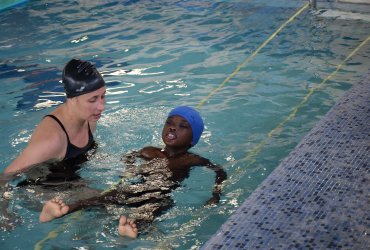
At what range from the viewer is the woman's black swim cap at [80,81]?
14.0 feet

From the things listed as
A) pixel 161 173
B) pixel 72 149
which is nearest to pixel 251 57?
pixel 161 173

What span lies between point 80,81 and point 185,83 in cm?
325

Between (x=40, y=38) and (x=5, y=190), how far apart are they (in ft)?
21.2

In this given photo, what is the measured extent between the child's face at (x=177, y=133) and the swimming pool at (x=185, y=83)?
0.37 metres

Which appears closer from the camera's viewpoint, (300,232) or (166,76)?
(300,232)

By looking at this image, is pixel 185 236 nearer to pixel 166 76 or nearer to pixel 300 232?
pixel 300 232

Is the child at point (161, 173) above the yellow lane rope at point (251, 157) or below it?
above

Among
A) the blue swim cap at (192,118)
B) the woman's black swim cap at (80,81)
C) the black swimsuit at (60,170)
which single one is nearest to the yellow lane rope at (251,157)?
the blue swim cap at (192,118)

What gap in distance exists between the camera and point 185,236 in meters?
4.07

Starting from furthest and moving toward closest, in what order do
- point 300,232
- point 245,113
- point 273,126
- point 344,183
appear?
point 245,113 < point 273,126 < point 344,183 < point 300,232

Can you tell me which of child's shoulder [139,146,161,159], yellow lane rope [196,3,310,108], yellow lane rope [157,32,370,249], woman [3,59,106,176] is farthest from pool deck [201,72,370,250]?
yellow lane rope [196,3,310,108]

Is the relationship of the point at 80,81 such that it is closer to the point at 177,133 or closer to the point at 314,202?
the point at 177,133

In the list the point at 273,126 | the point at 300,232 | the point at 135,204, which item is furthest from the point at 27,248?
the point at 273,126

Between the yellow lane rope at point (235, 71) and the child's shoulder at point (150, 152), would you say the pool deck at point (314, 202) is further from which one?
the yellow lane rope at point (235, 71)
